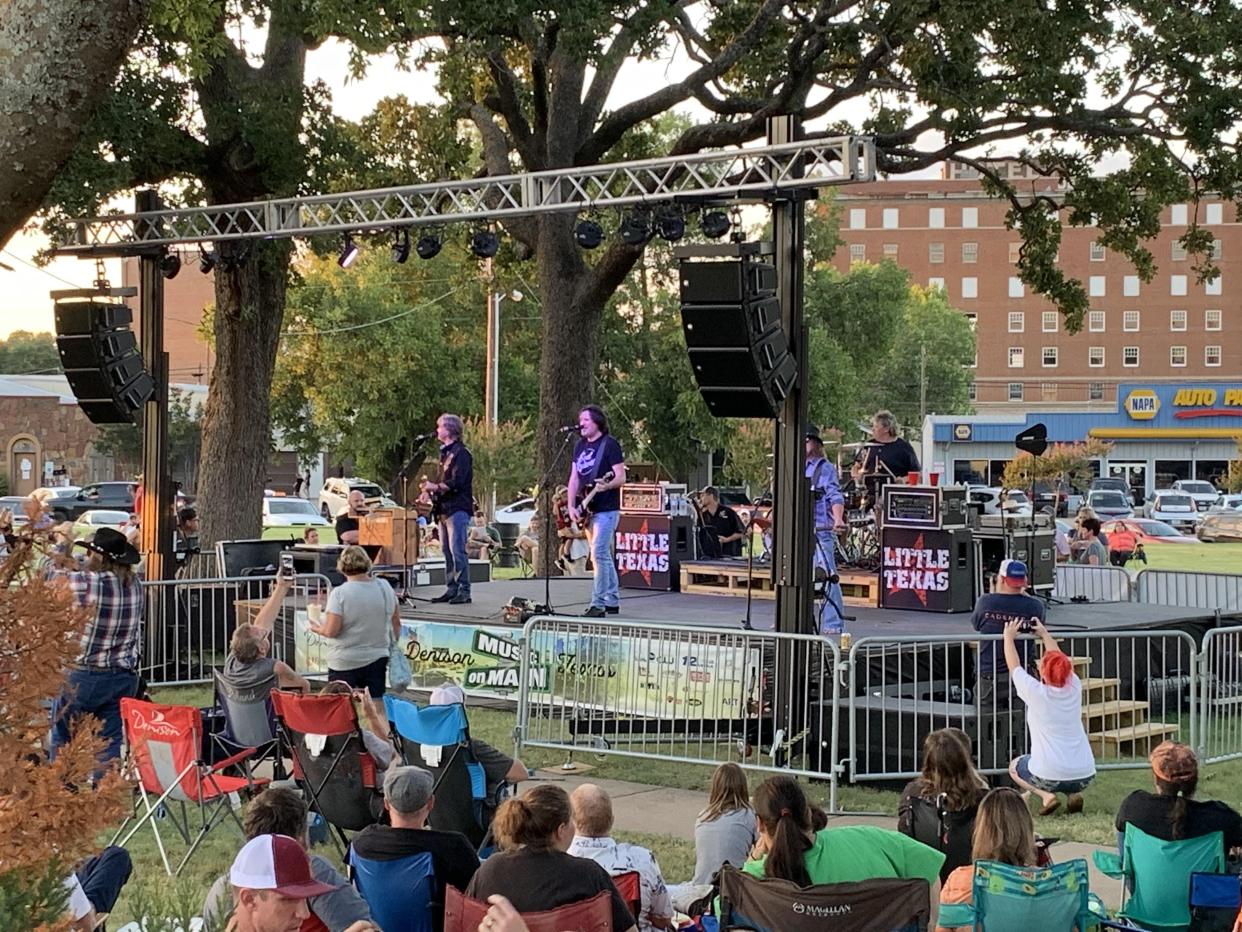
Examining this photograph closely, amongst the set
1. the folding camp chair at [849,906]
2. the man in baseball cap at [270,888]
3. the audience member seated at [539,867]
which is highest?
the man in baseball cap at [270,888]

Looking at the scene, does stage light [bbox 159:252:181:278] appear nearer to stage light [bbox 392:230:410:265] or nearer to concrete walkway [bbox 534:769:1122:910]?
stage light [bbox 392:230:410:265]

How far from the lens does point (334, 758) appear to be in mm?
8195

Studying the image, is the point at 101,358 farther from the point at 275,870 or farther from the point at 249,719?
the point at 275,870

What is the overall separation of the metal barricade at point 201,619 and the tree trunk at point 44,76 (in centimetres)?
1175

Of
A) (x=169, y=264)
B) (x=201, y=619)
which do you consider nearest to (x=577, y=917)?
(x=201, y=619)

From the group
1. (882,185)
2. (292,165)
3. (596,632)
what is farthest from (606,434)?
(882,185)

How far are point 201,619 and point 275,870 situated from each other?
1147cm

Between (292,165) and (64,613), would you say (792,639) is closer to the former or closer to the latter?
(64,613)

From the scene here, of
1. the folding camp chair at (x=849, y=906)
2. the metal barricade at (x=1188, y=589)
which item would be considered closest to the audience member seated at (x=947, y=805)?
the folding camp chair at (x=849, y=906)

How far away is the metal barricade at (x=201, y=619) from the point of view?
15031 millimetres

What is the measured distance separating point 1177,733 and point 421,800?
28.3ft

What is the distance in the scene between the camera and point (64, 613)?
3.63m

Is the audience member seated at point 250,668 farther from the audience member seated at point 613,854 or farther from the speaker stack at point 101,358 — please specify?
the speaker stack at point 101,358

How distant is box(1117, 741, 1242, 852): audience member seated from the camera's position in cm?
643
